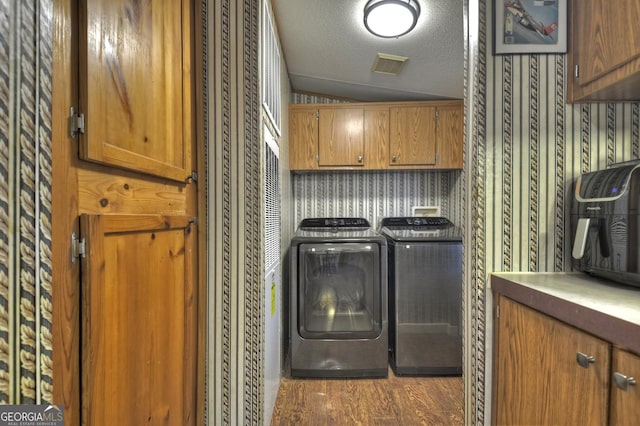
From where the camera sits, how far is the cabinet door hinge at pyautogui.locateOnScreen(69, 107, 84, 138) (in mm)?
627

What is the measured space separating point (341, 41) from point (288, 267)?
165 centimetres

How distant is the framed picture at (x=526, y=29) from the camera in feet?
3.76

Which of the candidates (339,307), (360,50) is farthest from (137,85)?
(339,307)

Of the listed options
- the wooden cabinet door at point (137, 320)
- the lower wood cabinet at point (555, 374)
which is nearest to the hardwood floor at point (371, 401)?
the lower wood cabinet at point (555, 374)

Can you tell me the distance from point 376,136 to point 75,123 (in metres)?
2.41

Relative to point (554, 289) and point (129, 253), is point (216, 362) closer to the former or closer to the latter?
point (129, 253)

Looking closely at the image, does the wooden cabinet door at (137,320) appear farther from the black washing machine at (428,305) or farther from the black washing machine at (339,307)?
the black washing machine at (428,305)

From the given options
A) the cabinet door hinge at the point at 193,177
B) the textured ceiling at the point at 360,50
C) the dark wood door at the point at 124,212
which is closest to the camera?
the dark wood door at the point at 124,212

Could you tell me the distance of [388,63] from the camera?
7.47ft

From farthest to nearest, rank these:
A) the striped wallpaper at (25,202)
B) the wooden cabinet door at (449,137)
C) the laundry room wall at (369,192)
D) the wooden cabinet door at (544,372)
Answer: the laundry room wall at (369,192) < the wooden cabinet door at (449,137) < the wooden cabinet door at (544,372) < the striped wallpaper at (25,202)

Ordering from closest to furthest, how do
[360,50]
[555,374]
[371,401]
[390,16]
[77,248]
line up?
1. [77,248]
2. [555,374]
3. [390,16]
4. [371,401]
5. [360,50]

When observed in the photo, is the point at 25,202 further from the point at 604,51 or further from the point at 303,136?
the point at 303,136

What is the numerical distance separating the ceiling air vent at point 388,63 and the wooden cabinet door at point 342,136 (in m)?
0.44

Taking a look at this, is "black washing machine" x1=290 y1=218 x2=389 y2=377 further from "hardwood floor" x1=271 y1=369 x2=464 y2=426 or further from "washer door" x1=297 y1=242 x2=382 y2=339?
"hardwood floor" x1=271 y1=369 x2=464 y2=426
